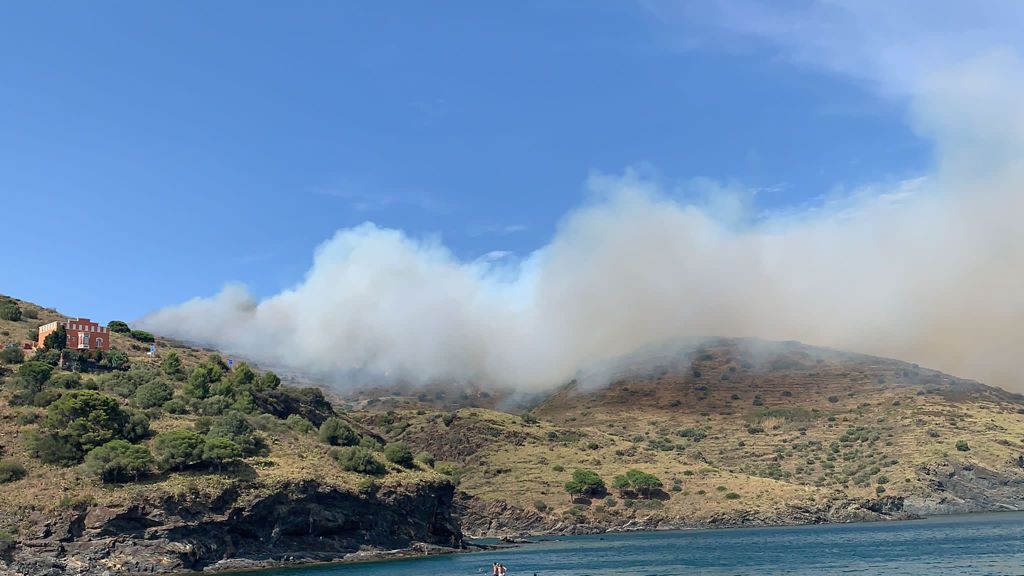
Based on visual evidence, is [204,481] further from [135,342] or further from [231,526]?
[135,342]

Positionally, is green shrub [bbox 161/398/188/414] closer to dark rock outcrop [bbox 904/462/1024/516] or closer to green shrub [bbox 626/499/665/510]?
green shrub [bbox 626/499/665/510]

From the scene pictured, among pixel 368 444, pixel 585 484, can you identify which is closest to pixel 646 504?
pixel 585 484

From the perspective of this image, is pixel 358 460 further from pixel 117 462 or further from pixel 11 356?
pixel 11 356

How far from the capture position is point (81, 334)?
153m

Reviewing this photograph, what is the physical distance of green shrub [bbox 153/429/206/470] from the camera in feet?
356

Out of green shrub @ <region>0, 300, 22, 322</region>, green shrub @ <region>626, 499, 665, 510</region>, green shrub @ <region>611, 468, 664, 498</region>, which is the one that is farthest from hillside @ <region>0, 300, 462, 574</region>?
green shrub @ <region>611, 468, 664, 498</region>

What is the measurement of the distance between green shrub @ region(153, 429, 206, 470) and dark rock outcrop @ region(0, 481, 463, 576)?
8026 mm

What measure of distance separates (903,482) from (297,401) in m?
145

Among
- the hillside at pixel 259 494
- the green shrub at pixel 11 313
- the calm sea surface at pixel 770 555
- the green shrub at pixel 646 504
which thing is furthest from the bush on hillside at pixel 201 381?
the green shrub at pixel 646 504

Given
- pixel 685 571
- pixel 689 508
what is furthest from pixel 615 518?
pixel 685 571

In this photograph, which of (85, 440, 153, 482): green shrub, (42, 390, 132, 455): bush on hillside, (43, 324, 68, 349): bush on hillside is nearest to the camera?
(85, 440, 153, 482): green shrub

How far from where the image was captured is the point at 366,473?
427 feet

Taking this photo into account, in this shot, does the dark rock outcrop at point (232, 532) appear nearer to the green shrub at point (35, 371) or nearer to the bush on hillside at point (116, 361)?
the green shrub at point (35, 371)

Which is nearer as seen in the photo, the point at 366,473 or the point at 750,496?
the point at 366,473
